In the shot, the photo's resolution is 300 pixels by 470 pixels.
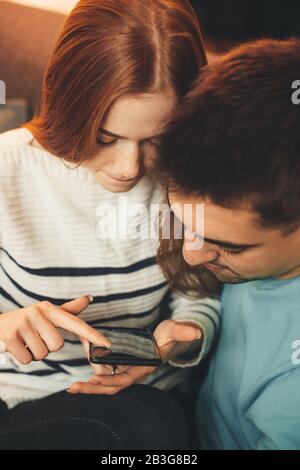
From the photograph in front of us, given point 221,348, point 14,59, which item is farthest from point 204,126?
point 14,59

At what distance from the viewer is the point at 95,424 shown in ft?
2.51

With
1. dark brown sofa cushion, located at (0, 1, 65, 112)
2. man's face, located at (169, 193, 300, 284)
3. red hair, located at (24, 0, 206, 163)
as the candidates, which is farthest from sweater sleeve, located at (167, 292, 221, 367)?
dark brown sofa cushion, located at (0, 1, 65, 112)

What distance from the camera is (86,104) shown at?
0.63 m

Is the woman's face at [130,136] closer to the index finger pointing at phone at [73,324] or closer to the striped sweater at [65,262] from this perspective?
the striped sweater at [65,262]

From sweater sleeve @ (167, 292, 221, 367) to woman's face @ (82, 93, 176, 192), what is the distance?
27cm

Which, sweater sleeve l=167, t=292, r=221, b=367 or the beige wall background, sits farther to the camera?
the beige wall background

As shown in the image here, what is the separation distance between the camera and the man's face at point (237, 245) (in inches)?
24.5

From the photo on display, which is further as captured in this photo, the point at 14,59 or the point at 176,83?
the point at 14,59

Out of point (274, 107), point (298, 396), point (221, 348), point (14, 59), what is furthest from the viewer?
point (14, 59)

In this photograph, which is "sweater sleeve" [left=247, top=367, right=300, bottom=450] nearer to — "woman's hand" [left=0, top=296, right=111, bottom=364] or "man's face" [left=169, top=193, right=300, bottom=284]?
"man's face" [left=169, top=193, right=300, bottom=284]

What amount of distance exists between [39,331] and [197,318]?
288 millimetres

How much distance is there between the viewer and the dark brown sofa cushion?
0.96 meters
